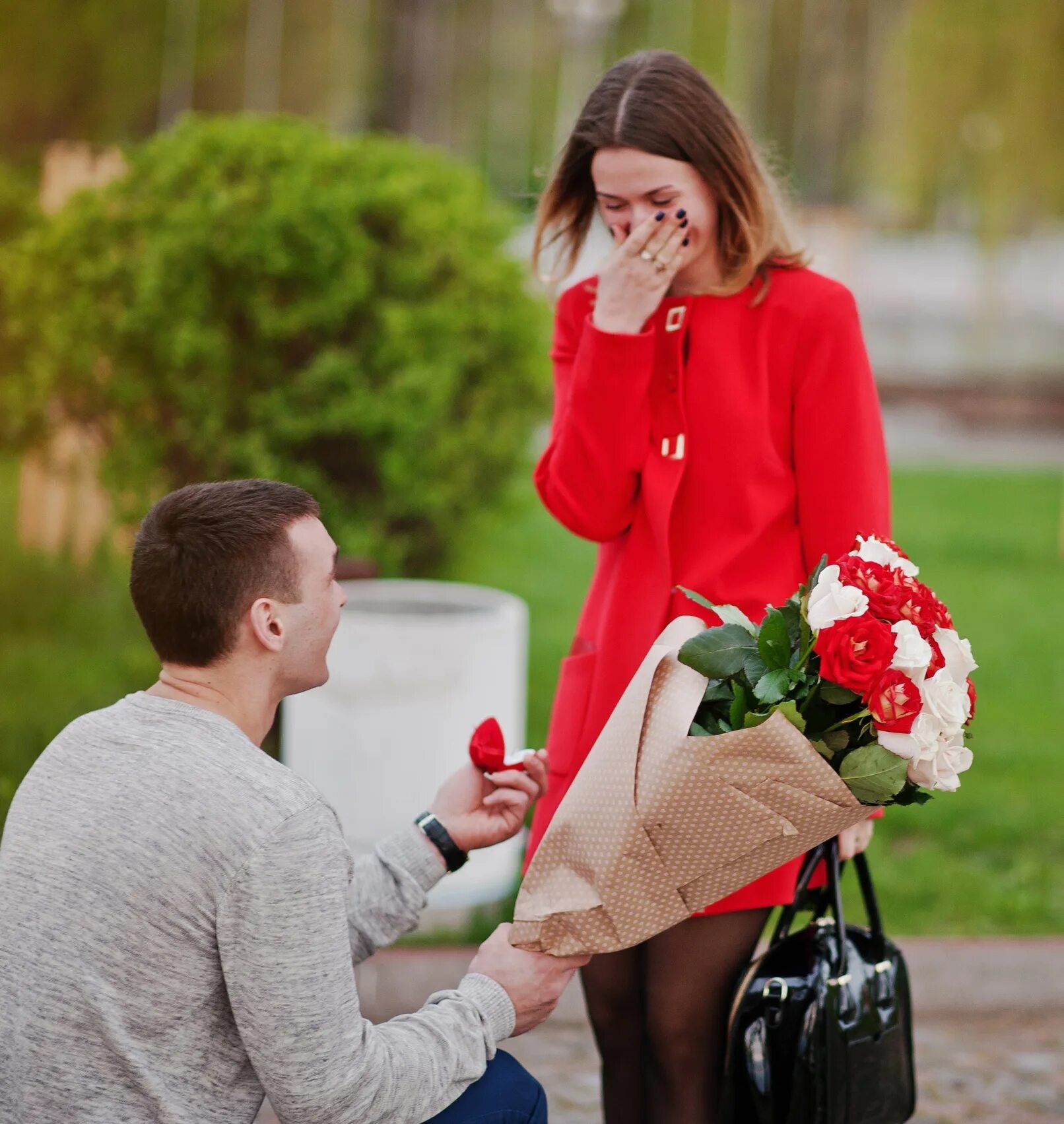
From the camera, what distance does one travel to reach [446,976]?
363cm

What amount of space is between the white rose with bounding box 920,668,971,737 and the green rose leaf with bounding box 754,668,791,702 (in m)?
0.16

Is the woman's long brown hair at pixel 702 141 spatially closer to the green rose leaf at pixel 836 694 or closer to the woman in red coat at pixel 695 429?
the woman in red coat at pixel 695 429

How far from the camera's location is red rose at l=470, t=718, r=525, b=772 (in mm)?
2172

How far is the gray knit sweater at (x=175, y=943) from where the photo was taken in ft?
5.37

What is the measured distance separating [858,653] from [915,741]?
12 cm

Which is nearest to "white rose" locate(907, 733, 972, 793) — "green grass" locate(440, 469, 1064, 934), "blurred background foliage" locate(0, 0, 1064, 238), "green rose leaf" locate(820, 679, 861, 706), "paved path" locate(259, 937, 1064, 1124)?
"green rose leaf" locate(820, 679, 861, 706)

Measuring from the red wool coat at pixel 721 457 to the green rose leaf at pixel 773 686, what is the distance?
28cm

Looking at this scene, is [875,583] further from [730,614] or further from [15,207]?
[15,207]

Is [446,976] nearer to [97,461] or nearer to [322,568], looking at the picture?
[322,568]

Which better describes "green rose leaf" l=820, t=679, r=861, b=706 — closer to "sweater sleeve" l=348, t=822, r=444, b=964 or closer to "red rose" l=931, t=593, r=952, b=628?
"red rose" l=931, t=593, r=952, b=628

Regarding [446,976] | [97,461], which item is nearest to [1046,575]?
[97,461]

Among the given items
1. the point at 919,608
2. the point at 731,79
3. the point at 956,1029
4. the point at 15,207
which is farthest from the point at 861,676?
the point at 731,79

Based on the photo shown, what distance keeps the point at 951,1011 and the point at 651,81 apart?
258 cm

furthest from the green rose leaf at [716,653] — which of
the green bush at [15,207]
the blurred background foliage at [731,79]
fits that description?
the blurred background foliage at [731,79]
